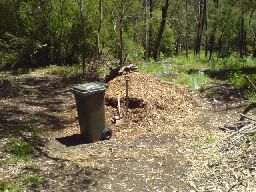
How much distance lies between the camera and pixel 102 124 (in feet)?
28.2

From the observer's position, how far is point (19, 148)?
25.5ft

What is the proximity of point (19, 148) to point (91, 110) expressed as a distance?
162cm

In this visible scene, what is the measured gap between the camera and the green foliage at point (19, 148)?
7605 millimetres

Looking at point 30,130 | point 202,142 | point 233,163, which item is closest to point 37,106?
point 30,130

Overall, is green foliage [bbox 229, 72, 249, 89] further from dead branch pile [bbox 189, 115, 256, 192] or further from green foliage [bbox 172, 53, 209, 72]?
dead branch pile [bbox 189, 115, 256, 192]

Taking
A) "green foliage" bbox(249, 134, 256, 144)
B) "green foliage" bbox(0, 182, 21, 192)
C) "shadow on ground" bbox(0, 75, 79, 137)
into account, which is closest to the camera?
"green foliage" bbox(0, 182, 21, 192)

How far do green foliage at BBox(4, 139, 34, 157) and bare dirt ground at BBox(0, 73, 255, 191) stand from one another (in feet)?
0.45

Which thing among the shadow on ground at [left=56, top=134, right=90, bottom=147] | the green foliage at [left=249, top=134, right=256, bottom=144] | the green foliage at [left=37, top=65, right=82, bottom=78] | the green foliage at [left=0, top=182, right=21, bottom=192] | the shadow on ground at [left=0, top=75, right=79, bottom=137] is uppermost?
the green foliage at [left=37, top=65, right=82, bottom=78]

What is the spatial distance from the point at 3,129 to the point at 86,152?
2175mm

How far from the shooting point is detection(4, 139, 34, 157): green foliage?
7.61 meters

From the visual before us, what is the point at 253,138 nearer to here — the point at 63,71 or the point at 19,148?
the point at 19,148

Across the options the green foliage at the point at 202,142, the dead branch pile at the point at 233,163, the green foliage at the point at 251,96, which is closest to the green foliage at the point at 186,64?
the green foliage at the point at 251,96

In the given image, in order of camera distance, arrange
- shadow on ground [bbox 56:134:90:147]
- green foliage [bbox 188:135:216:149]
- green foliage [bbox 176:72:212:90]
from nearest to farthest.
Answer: green foliage [bbox 188:135:216:149]
shadow on ground [bbox 56:134:90:147]
green foliage [bbox 176:72:212:90]

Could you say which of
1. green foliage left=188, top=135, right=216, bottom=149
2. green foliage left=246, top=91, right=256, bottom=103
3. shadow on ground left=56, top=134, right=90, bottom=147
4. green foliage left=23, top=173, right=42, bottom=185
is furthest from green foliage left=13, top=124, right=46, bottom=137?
green foliage left=246, top=91, right=256, bottom=103
